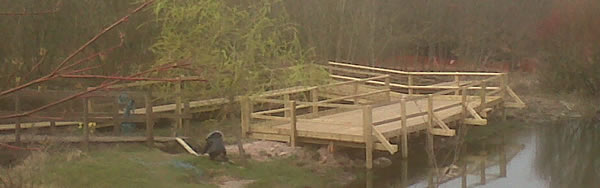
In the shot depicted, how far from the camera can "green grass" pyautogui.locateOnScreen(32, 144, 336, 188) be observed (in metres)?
10.2

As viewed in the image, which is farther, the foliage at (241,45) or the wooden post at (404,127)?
the wooden post at (404,127)

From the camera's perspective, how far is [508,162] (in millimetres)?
14109

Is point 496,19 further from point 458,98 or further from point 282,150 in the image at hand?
point 282,150

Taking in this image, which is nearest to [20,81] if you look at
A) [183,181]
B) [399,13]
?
[183,181]

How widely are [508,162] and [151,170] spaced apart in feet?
20.9

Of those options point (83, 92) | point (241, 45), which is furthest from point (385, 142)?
point (83, 92)

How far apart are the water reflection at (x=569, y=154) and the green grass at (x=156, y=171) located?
146 inches

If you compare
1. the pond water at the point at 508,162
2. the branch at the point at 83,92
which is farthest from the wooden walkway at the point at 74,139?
the branch at the point at 83,92

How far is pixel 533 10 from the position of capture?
84.2 feet

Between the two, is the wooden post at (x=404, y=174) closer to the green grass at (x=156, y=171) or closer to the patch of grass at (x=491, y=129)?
the green grass at (x=156, y=171)

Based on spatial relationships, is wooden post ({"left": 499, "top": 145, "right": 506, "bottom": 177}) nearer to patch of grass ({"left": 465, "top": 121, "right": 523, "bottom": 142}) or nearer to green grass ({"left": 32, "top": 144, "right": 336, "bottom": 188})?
patch of grass ({"left": 465, "top": 121, "right": 523, "bottom": 142})

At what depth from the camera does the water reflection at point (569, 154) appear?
13031 millimetres

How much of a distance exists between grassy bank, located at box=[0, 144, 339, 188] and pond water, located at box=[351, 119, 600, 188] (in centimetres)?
106

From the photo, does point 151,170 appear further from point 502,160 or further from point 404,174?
point 502,160
